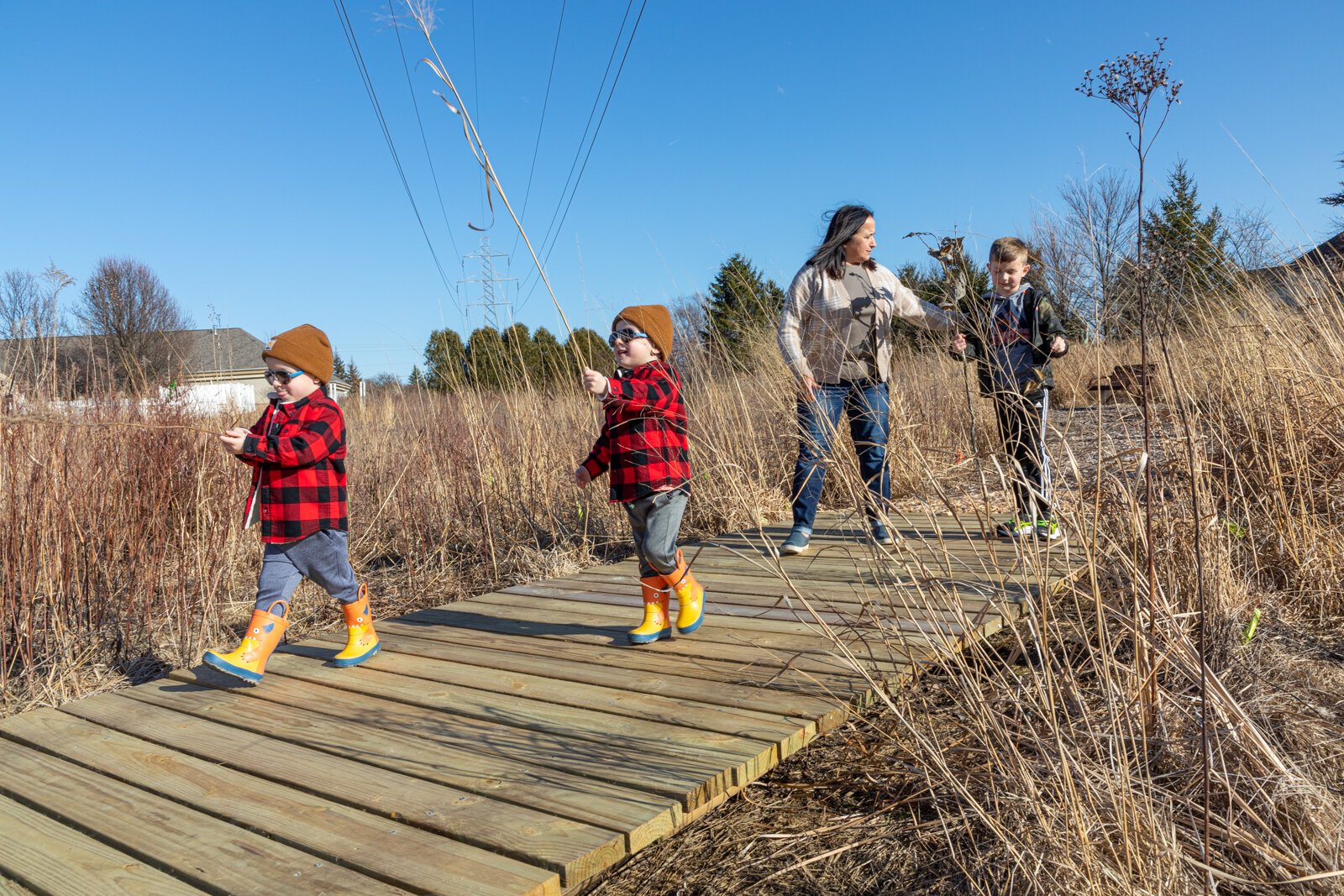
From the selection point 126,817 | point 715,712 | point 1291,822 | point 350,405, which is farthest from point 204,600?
point 350,405

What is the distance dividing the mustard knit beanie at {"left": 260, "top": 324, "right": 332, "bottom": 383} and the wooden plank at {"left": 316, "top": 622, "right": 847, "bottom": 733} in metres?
0.96

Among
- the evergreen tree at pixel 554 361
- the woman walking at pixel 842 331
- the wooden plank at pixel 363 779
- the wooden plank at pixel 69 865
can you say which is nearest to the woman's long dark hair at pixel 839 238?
the woman walking at pixel 842 331

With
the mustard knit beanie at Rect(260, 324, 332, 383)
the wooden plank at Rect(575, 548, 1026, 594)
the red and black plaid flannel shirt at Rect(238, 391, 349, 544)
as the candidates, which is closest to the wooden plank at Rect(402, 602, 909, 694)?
the wooden plank at Rect(575, 548, 1026, 594)

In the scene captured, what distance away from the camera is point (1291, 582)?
321 centimetres

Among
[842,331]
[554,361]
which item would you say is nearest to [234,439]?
[842,331]

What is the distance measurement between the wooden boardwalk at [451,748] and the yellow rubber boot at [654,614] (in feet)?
0.21

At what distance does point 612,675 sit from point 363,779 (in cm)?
82

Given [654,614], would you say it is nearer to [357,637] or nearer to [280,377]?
[357,637]

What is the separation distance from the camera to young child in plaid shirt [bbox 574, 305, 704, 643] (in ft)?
9.36

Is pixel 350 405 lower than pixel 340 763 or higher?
higher

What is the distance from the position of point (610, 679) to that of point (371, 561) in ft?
11.7

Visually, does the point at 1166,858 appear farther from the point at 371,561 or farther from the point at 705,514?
the point at 371,561

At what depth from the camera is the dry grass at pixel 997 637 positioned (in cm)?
161

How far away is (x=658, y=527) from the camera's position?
9.34 ft
